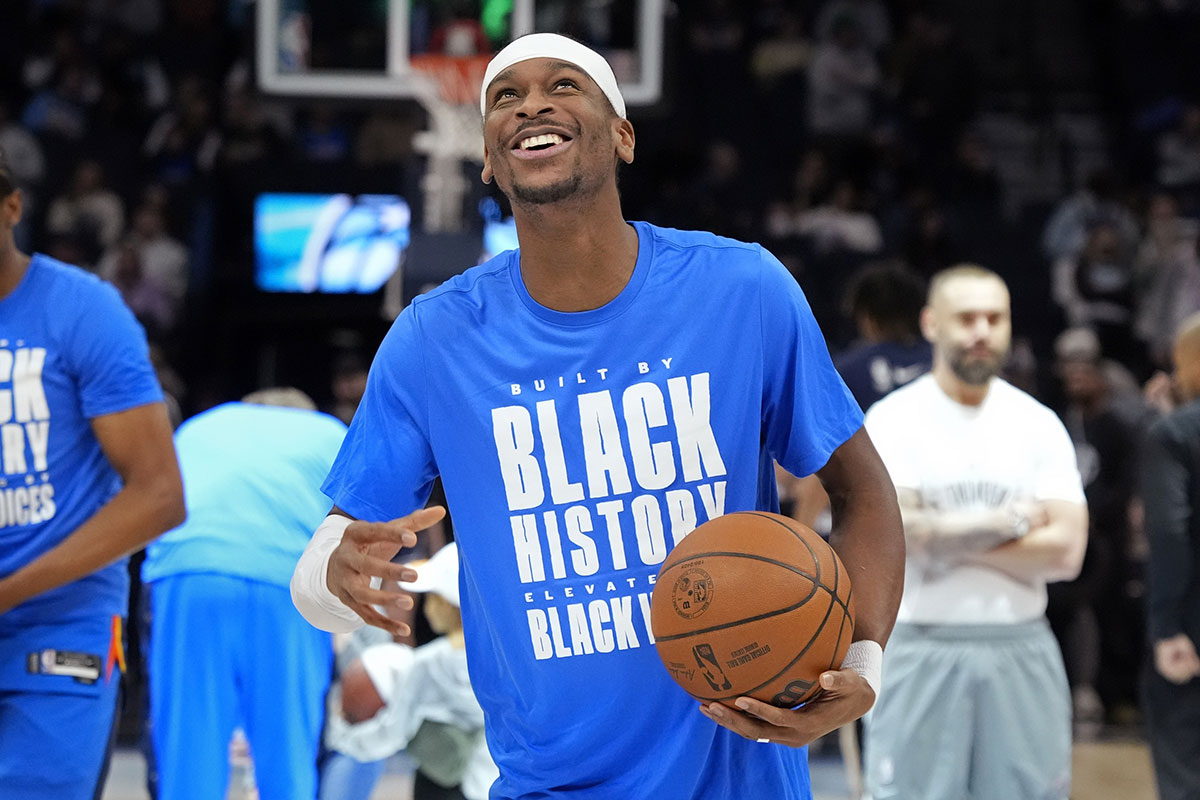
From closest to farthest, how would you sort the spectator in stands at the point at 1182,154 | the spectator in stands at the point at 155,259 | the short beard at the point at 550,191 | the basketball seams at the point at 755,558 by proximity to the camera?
the basketball seams at the point at 755,558, the short beard at the point at 550,191, the spectator in stands at the point at 155,259, the spectator in stands at the point at 1182,154

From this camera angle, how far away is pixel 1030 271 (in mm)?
12508

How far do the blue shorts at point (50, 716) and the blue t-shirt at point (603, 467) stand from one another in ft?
4.12

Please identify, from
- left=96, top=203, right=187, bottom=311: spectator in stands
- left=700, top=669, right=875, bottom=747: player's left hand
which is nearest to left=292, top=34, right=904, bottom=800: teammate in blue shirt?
left=700, top=669, right=875, bottom=747: player's left hand

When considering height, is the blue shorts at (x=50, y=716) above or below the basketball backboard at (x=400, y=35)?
below

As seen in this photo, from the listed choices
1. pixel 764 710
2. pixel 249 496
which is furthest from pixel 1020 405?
pixel 764 710

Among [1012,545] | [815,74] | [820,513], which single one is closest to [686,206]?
[815,74]

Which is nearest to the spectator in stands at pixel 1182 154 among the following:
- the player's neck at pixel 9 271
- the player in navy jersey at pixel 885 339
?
the player in navy jersey at pixel 885 339

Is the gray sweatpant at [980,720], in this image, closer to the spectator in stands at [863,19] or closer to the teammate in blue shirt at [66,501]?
the teammate in blue shirt at [66,501]

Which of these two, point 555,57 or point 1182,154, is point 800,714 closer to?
point 555,57

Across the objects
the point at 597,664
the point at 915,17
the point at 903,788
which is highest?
the point at 915,17

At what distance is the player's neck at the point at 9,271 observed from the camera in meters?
3.66

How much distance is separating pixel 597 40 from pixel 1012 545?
4335 mm

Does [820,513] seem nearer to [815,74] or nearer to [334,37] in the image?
[334,37]

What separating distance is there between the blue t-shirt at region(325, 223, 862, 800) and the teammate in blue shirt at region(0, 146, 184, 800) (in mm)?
1157
